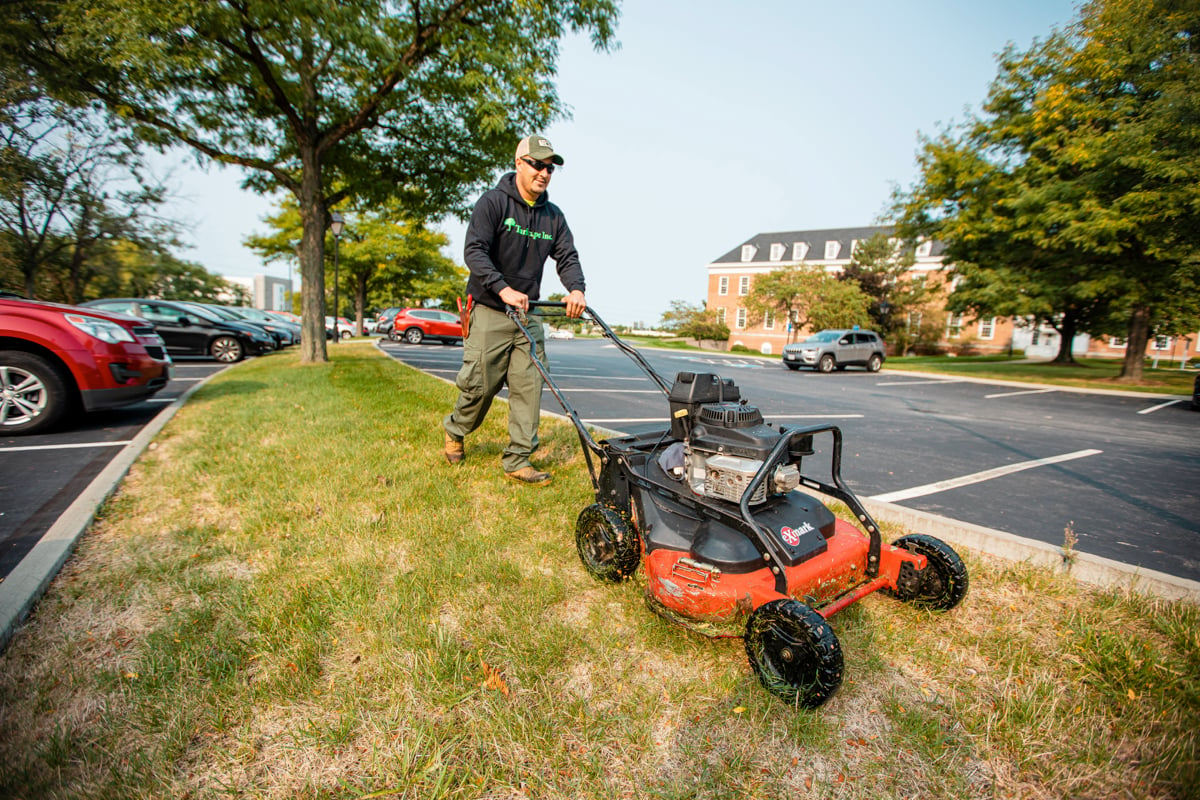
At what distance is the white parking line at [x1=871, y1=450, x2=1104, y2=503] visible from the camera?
4039 millimetres

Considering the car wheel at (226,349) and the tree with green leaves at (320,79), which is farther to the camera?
the car wheel at (226,349)

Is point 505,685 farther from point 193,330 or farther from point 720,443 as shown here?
point 193,330

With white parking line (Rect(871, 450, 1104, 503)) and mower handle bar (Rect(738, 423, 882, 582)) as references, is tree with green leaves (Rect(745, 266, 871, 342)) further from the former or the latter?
mower handle bar (Rect(738, 423, 882, 582))

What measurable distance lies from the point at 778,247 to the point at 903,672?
63.4 meters

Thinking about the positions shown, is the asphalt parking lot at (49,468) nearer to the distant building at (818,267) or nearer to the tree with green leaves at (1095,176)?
the tree with green leaves at (1095,176)

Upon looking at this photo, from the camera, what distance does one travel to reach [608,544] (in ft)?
8.21

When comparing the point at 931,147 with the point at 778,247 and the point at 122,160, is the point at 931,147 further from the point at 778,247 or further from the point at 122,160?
the point at 778,247

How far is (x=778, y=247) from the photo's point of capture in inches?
2344

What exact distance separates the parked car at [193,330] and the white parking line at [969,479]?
15.5 metres

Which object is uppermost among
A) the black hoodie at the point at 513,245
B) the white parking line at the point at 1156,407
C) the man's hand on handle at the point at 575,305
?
the black hoodie at the point at 513,245

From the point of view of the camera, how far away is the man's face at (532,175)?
11.2 feet

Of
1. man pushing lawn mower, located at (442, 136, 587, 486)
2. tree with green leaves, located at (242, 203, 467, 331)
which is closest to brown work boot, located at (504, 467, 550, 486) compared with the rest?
man pushing lawn mower, located at (442, 136, 587, 486)

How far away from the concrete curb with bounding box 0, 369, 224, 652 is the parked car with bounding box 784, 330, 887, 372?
19134 millimetres

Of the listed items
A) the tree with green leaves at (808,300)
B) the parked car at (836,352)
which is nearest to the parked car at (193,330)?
the parked car at (836,352)
